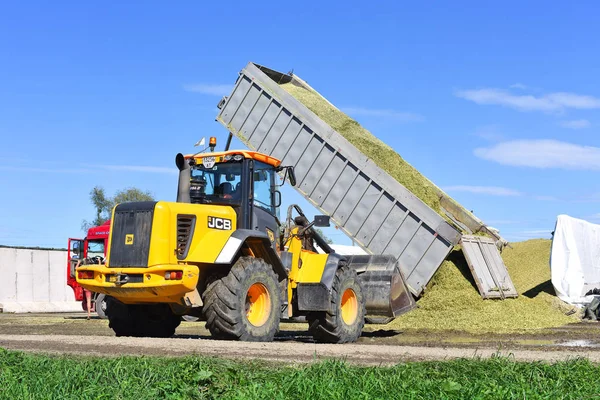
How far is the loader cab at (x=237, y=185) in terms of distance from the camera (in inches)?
445

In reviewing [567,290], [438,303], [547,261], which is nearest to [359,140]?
[438,303]

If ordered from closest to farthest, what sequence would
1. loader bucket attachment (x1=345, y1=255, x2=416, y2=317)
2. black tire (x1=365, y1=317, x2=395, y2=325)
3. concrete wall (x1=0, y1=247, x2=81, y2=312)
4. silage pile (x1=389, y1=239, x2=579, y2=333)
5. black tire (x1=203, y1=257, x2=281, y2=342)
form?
black tire (x1=203, y1=257, x2=281, y2=342) → loader bucket attachment (x1=345, y1=255, x2=416, y2=317) → black tire (x1=365, y1=317, x2=395, y2=325) → silage pile (x1=389, y1=239, x2=579, y2=333) → concrete wall (x1=0, y1=247, x2=81, y2=312)

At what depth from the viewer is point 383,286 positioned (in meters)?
13.5

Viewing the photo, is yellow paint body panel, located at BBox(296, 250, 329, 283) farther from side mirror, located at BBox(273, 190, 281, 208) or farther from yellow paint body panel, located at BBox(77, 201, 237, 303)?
yellow paint body panel, located at BBox(77, 201, 237, 303)

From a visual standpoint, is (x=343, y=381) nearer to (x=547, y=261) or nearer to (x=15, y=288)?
(x=547, y=261)

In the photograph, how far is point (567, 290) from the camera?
19.4 m

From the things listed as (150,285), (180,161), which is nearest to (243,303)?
(150,285)

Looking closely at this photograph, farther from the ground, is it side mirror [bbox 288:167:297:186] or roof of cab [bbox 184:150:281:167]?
roof of cab [bbox 184:150:281:167]

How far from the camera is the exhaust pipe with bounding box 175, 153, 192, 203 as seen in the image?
11375mm

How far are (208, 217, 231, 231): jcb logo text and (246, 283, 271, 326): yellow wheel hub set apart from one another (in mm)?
923

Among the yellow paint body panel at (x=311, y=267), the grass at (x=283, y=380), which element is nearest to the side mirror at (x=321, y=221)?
the yellow paint body panel at (x=311, y=267)

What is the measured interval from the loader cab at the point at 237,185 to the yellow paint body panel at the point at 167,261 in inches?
22.4

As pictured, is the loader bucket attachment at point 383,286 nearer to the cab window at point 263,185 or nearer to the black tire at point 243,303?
the cab window at point 263,185

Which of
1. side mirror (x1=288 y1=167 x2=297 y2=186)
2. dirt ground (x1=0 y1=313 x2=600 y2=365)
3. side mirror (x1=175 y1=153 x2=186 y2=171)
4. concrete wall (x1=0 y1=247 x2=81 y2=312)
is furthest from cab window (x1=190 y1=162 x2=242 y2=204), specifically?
concrete wall (x1=0 y1=247 x2=81 y2=312)
